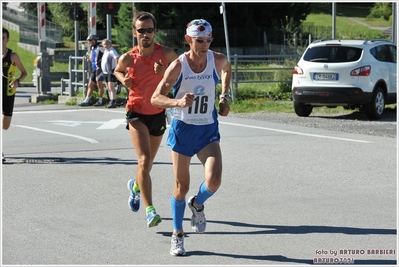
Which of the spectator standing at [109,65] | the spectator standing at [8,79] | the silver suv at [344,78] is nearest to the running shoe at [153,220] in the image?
the spectator standing at [8,79]

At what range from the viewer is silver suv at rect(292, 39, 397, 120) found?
18.5 meters

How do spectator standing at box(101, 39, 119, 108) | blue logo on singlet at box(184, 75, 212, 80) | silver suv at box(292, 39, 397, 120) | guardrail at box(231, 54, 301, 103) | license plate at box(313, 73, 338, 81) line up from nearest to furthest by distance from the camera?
blue logo on singlet at box(184, 75, 212, 80)
silver suv at box(292, 39, 397, 120)
license plate at box(313, 73, 338, 81)
spectator standing at box(101, 39, 119, 108)
guardrail at box(231, 54, 301, 103)

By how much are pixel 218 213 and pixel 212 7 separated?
45.2 m

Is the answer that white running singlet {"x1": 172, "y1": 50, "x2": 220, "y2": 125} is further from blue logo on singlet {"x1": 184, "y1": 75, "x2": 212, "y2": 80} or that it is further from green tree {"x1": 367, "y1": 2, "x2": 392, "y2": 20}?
green tree {"x1": 367, "y1": 2, "x2": 392, "y2": 20}

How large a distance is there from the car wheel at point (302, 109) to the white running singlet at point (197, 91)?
1208cm

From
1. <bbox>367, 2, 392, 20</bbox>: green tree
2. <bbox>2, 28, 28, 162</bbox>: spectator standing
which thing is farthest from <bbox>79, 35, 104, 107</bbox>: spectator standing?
<bbox>367, 2, 392, 20</bbox>: green tree

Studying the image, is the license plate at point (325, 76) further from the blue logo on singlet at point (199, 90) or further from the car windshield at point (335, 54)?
the blue logo on singlet at point (199, 90)

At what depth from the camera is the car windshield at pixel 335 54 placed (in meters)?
18.8

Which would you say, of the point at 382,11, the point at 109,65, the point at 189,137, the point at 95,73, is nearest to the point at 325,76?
the point at 109,65

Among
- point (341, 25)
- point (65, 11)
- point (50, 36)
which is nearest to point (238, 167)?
point (50, 36)

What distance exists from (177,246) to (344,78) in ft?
39.6

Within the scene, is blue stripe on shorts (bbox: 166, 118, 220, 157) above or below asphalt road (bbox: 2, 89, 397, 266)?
above

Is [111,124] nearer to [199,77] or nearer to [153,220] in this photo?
[153,220]

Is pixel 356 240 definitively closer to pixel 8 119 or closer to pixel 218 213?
pixel 218 213
